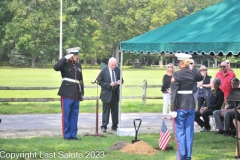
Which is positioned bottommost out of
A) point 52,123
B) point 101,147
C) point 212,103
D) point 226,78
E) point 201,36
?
point 52,123

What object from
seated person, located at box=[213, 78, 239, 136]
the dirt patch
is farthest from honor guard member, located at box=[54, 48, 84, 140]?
seated person, located at box=[213, 78, 239, 136]

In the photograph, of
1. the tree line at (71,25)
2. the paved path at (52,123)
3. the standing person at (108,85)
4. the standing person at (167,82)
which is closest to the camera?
the standing person at (108,85)

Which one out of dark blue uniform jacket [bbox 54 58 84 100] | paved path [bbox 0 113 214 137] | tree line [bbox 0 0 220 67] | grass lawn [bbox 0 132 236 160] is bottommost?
paved path [bbox 0 113 214 137]

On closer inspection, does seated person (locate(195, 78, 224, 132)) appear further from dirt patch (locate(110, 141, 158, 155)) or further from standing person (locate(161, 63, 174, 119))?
dirt patch (locate(110, 141, 158, 155))

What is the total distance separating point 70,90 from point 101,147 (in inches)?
58.3

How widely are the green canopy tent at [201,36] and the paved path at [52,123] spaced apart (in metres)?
2.67

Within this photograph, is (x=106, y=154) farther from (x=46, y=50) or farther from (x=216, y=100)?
(x=46, y=50)

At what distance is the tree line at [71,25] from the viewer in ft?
276

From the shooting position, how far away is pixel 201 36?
10.1 m

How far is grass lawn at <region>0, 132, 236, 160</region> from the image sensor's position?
30.5 feet

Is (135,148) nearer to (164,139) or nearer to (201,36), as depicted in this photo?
(164,139)

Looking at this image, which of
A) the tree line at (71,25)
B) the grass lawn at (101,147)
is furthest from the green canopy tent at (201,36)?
the tree line at (71,25)

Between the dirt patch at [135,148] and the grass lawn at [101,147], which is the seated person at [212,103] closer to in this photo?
the grass lawn at [101,147]

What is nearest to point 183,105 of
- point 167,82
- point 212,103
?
point 212,103
